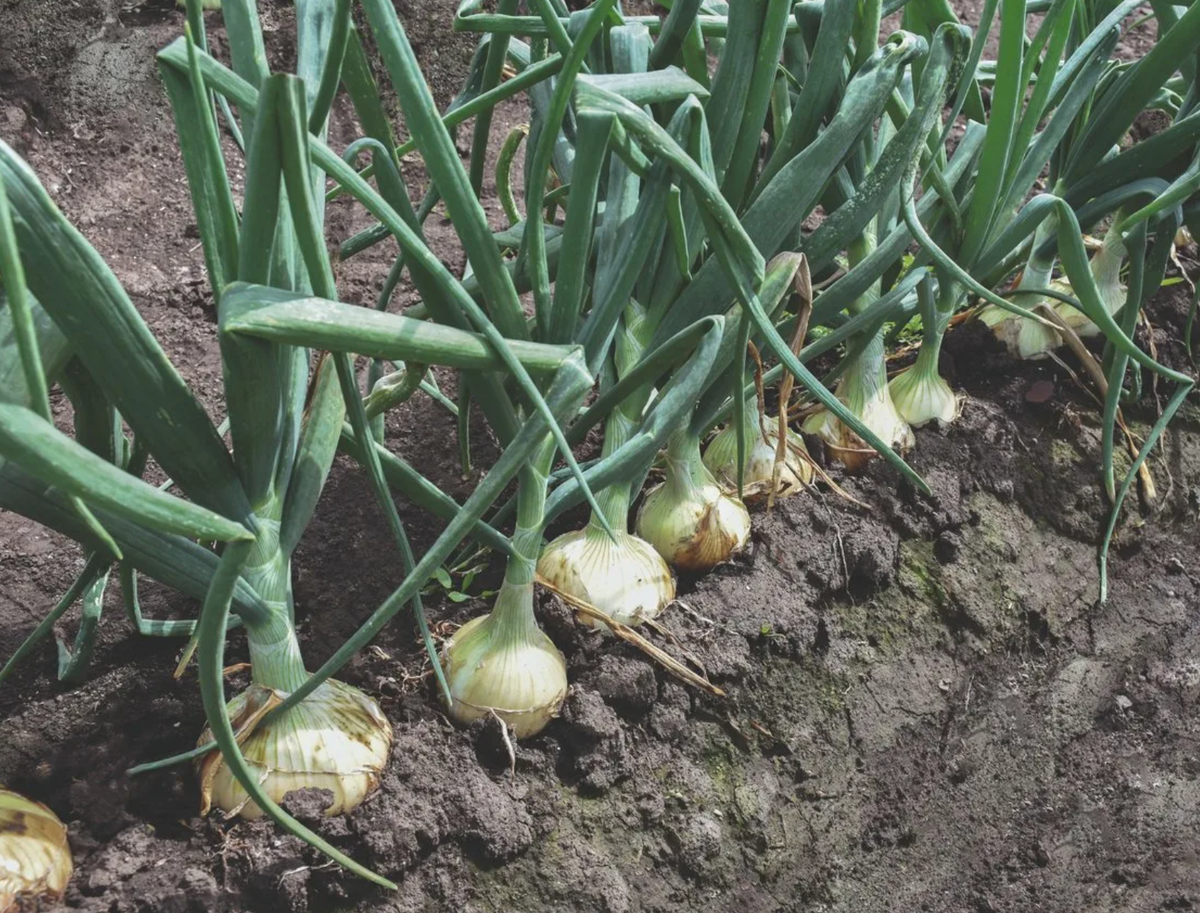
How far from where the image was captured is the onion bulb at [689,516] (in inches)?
51.0

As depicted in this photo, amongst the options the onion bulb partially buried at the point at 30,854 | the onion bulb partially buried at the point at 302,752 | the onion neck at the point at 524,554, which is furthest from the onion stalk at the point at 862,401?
the onion bulb partially buried at the point at 30,854

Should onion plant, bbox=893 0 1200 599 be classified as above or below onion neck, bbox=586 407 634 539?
above

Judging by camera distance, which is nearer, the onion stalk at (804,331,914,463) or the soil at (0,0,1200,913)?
the soil at (0,0,1200,913)

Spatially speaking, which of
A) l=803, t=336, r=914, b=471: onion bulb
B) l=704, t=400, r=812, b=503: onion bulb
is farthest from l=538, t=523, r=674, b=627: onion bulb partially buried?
l=803, t=336, r=914, b=471: onion bulb

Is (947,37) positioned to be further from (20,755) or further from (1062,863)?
(20,755)

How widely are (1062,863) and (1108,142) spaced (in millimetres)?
926

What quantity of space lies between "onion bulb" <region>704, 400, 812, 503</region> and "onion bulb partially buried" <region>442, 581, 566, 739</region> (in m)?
0.39

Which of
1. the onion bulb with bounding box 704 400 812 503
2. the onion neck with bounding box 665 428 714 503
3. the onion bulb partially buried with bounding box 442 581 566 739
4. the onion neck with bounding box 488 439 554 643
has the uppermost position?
the onion bulb with bounding box 704 400 812 503

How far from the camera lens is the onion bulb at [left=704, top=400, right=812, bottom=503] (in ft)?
4.60

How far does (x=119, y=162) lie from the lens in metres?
1.84

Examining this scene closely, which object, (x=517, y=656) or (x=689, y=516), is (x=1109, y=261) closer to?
(x=689, y=516)

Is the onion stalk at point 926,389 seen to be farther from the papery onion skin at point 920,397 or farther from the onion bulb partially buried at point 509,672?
the onion bulb partially buried at point 509,672

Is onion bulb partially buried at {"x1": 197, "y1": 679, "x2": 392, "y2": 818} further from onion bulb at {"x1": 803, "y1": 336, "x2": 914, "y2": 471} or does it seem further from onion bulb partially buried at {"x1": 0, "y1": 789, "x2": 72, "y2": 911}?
onion bulb at {"x1": 803, "y1": 336, "x2": 914, "y2": 471}

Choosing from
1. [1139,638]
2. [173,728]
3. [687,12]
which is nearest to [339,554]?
[173,728]
